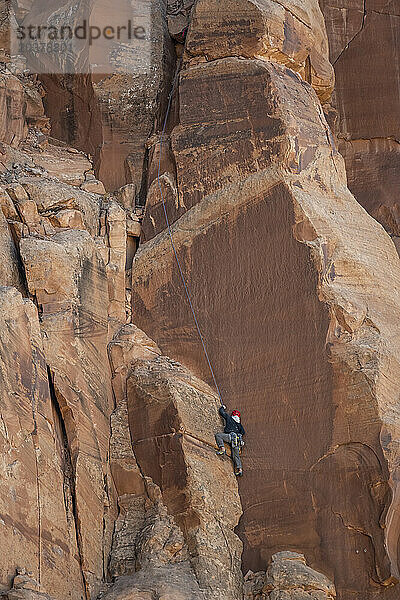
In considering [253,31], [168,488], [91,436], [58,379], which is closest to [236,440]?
[168,488]

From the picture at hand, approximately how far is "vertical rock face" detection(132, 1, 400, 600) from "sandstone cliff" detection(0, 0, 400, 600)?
0.14 feet

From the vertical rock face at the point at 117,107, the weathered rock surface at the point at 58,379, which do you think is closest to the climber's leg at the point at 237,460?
the weathered rock surface at the point at 58,379

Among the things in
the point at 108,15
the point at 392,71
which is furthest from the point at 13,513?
the point at 392,71

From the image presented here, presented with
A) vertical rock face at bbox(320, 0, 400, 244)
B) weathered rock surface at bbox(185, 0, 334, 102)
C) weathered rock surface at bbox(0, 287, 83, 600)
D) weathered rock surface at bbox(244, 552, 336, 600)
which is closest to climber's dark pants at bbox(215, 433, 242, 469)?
weathered rock surface at bbox(244, 552, 336, 600)

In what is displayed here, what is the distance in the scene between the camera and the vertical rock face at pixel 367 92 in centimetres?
3040

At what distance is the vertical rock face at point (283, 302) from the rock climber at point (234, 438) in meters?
0.27

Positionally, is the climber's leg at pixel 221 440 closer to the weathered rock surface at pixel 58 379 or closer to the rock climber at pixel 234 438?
the rock climber at pixel 234 438

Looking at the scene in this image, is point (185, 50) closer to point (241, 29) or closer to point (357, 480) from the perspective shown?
point (241, 29)

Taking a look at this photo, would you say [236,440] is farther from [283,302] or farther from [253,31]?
[253,31]

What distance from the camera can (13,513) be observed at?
20.0m

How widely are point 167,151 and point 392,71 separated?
749 cm

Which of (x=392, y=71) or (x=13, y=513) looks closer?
(x=13, y=513)

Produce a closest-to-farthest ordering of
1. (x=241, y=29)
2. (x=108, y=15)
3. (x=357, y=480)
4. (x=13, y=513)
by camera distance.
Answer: (x=13, y=513)
(x=357, y=480)
(x=241, y=29)
(x=108, y=15)

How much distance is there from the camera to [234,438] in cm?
2328
